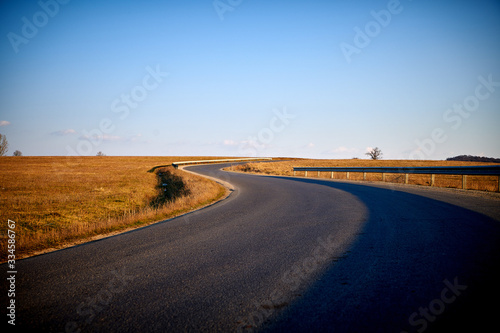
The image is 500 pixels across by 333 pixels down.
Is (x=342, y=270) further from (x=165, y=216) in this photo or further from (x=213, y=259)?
(x=165, y=216)

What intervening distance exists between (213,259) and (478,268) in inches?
138

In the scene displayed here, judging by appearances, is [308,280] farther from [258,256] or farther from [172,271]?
[172,271]

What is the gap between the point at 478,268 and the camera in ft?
11.2

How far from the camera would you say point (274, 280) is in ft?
10.8

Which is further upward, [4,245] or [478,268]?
[478,268]

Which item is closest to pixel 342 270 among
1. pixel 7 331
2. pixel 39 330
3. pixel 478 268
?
pixel 478 268

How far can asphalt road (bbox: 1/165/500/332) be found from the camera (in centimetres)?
250

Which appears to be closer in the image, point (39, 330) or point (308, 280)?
point (39, 330)

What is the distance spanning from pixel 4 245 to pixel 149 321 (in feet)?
15.8

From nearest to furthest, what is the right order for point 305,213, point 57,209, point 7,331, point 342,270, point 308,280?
point 7,331 → point 308,280 → point 342,270 → point 305,213 → point 57,209

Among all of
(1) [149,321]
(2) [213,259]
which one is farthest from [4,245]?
(1) [149,321]

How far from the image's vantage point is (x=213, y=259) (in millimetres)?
4078

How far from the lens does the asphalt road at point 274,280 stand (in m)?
2.50

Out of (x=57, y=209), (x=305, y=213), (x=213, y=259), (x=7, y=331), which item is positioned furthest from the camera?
(x=57, y=209)
